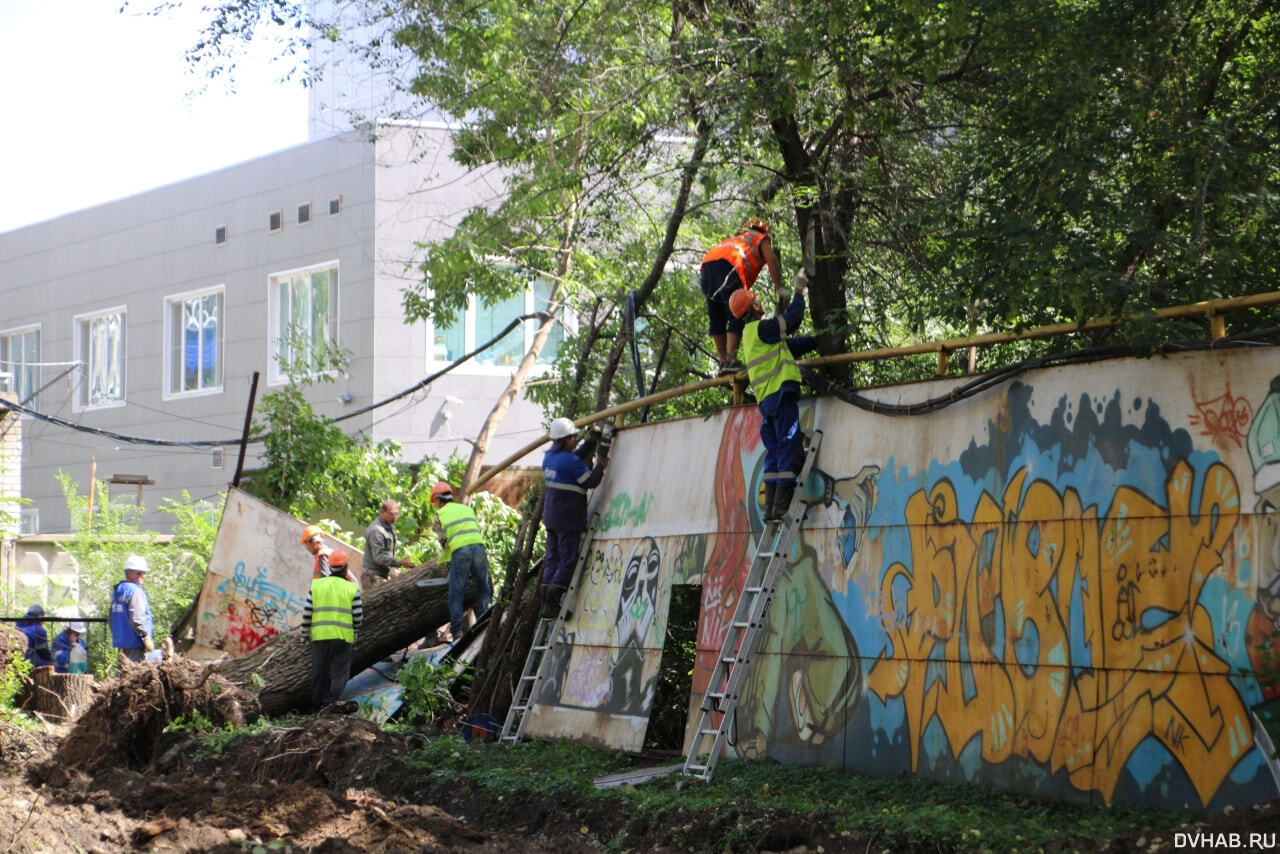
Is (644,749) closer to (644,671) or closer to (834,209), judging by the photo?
(644,671)

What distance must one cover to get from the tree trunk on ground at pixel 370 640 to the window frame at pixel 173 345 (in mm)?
14351

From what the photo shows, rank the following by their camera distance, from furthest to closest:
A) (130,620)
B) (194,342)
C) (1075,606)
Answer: (194,342) → (130,620) → (1075,606)

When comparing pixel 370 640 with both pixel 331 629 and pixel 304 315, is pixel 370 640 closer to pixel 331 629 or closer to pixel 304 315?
pixel 331 629

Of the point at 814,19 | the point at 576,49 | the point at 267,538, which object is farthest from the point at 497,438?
the point at 814,19

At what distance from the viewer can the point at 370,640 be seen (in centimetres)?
1409

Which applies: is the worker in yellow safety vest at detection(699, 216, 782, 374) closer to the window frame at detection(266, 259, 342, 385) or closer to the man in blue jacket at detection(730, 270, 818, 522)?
the man in blue jacket at detection(730, 270, 818, 522)

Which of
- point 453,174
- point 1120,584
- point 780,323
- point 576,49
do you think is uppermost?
point 453,174

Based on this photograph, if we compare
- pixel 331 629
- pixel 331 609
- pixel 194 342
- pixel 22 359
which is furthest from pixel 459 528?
pixel 22 359

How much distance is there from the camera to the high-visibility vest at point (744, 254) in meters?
11.4

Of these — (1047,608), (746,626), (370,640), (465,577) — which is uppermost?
(465,577)

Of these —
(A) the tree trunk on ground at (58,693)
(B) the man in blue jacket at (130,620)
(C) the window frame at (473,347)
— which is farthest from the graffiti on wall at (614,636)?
(C) the window frame at (473,347)

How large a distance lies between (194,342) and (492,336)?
7.36 metres

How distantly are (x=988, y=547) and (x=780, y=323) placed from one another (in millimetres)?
2457

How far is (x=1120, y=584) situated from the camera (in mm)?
7848
